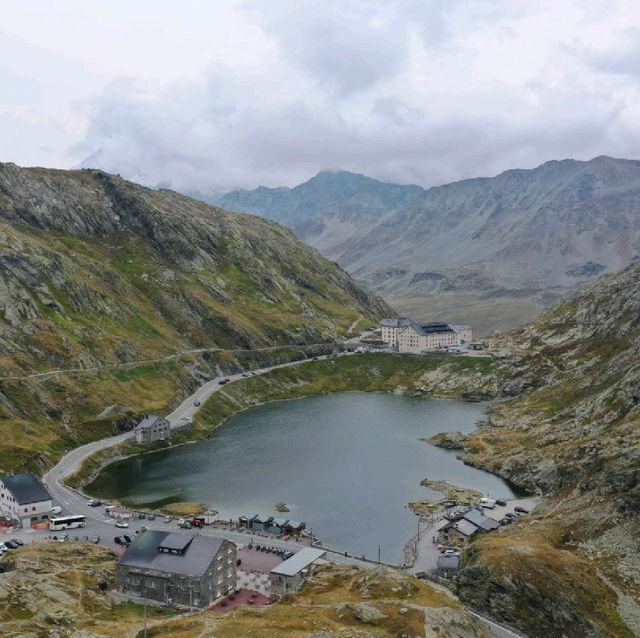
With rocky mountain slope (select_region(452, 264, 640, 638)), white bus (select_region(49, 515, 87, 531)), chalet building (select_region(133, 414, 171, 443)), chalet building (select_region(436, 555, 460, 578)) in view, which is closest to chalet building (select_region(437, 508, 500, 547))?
rocky mountain slope (select_region(452, 264, 640, 638))

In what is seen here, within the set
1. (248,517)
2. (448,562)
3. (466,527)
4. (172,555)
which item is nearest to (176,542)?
(172,555)

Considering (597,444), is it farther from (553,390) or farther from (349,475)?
(553,390)

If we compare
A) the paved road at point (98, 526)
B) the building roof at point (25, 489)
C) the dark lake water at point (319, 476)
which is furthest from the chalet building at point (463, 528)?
the building roof at point (25, 489)

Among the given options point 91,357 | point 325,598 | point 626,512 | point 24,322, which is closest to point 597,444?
A: point 626,512

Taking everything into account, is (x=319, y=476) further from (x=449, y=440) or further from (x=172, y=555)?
(x=172, y=555)

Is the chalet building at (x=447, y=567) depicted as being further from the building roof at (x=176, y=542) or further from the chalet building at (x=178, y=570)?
the building roof at (x=176, y=542)

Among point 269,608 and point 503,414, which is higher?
point 503,414

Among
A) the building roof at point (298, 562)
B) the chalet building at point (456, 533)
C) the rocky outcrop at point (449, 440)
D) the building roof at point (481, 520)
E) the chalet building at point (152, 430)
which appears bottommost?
the building roof at point (298, 562)
